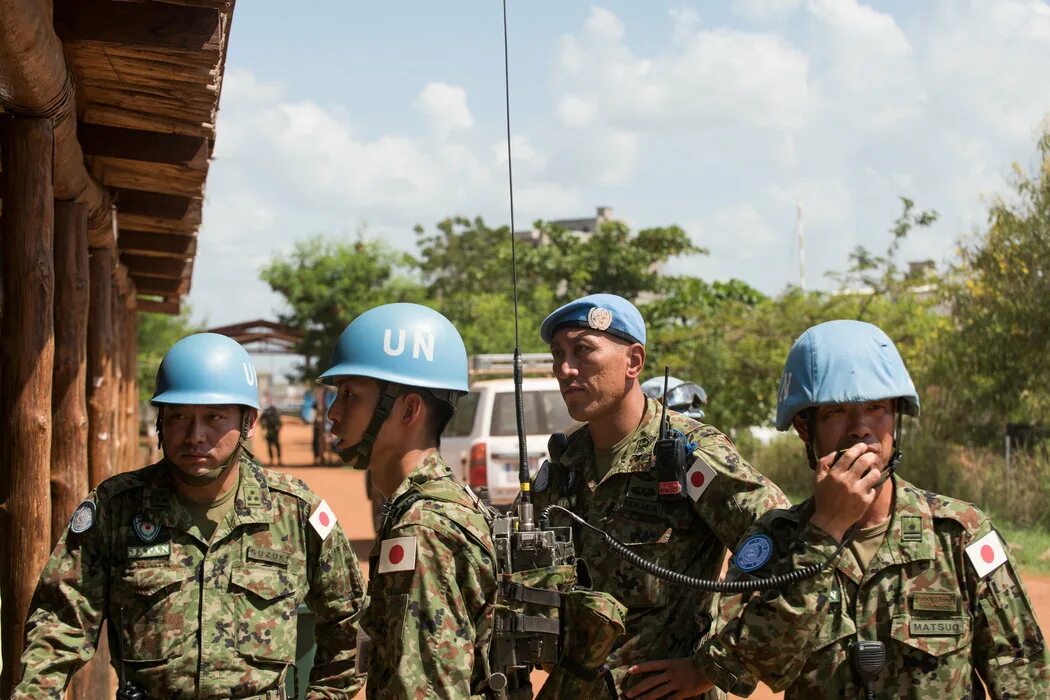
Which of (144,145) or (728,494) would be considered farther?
(144,145)

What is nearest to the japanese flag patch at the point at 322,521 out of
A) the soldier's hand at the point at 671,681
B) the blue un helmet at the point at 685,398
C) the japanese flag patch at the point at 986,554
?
the soldier's hand at the point at 671,681

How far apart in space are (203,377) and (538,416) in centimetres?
928

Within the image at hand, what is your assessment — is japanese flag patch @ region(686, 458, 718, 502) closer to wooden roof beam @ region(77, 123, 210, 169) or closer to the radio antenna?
the radio antenna

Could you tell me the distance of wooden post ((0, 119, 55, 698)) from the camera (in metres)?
5.95

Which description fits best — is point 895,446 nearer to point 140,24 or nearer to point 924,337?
point 140,24

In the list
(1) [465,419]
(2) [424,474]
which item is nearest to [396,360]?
(2) [424,474]

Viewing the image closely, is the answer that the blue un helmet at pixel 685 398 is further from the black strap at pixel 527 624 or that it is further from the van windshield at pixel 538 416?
the van windshield at pixel 538 416

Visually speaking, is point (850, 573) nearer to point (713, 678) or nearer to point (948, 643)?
point (948, 643)

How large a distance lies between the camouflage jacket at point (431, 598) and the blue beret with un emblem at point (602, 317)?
3.98 feet

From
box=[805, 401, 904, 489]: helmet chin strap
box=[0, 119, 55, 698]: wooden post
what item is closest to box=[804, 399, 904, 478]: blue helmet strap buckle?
box=[805, 401, 904, 489]: helmet chin strap

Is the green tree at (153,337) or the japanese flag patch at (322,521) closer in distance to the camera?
the japanese flag patch at (322,521)

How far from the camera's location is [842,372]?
3.41 m

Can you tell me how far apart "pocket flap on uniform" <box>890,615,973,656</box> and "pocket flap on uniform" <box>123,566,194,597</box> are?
2.15 meters

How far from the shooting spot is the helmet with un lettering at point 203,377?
4.37 metres
